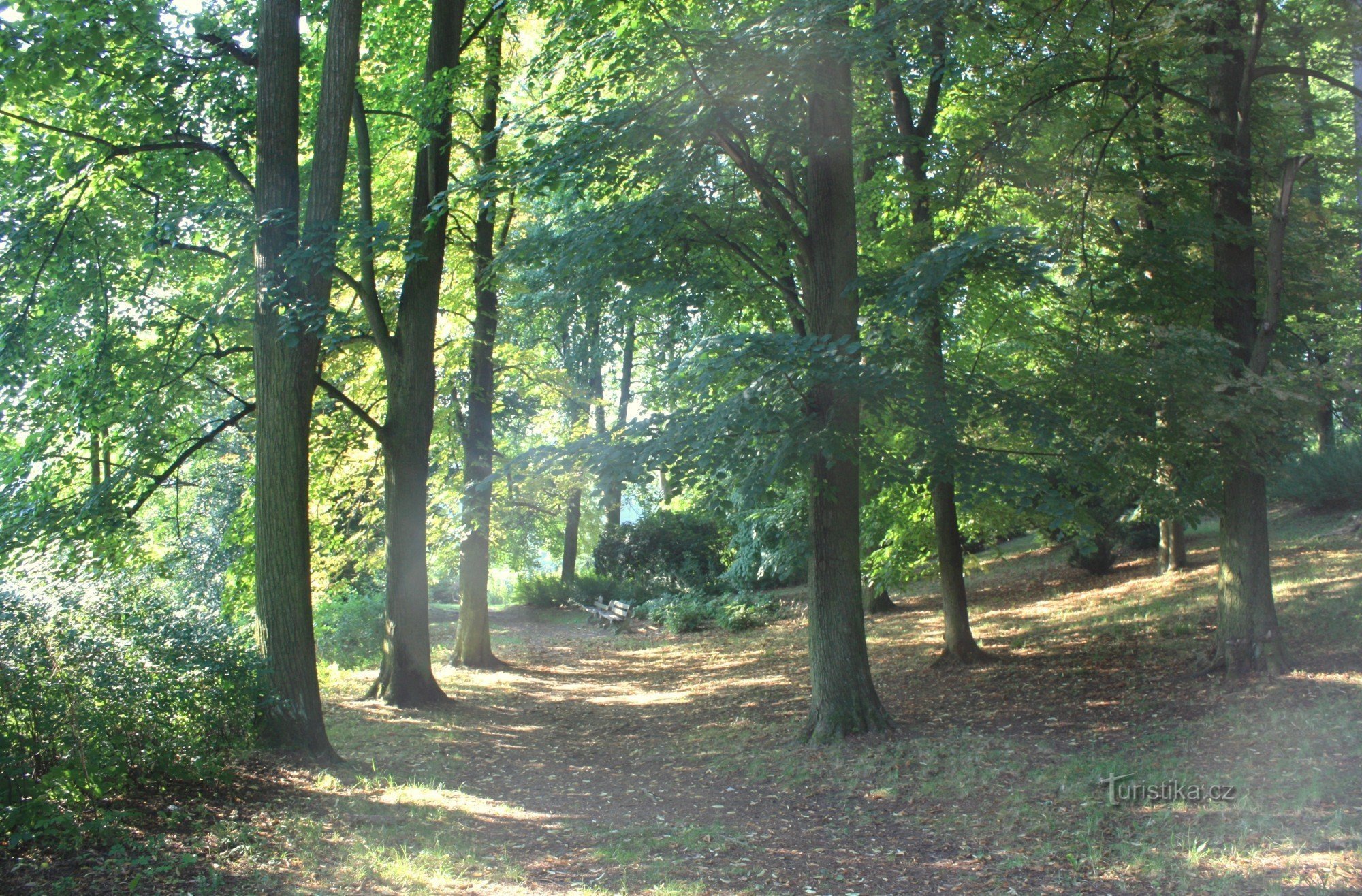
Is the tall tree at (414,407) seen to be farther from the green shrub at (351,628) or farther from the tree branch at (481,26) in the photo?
the green shrub at (351,628)

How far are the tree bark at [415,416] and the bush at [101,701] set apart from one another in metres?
4.25

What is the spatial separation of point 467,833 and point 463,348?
9.11 metres

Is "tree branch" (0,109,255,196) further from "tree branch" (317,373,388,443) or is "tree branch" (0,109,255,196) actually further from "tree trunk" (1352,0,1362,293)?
"tree trunk" (1352,0,1362,293)

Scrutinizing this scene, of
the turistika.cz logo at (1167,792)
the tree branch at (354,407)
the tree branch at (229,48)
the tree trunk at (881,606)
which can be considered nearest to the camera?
the turistika.cz logo at (1167,792)

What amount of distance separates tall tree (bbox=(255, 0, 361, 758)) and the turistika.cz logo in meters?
6.36

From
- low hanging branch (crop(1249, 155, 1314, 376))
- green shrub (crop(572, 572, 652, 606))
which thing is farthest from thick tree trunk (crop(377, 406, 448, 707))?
green shrub (crop(572, 572, 652, 606))

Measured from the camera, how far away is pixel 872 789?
7.23 m

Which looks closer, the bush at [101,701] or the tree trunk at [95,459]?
the bush at [101,701]

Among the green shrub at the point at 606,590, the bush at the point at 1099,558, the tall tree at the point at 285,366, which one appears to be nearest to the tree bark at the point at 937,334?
the bush at the point at 1099,558

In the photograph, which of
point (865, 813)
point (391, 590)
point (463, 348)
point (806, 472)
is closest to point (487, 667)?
point (391, 590)

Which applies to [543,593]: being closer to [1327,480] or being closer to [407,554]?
[407,554]

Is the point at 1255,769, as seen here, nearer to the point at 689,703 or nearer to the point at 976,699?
the point at 976,699

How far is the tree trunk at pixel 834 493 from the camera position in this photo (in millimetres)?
8523

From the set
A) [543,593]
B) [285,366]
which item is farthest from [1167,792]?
[543,593]
